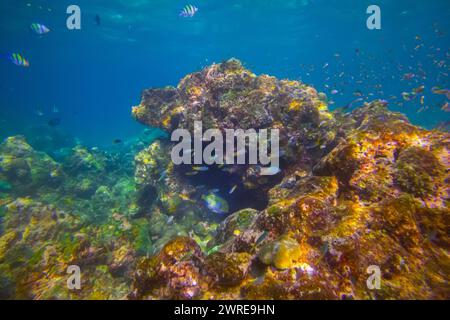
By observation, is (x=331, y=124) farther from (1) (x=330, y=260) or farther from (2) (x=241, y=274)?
(2) (x=241, y=274)

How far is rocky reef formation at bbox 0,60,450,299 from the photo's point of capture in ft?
10.6

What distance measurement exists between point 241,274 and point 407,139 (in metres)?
3.78

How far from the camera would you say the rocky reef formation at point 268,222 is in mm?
3227

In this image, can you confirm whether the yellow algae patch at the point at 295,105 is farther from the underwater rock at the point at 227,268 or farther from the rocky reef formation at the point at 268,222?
the underwater rock at the point at 227,268

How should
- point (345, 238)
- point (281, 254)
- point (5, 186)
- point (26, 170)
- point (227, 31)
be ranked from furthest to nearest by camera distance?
point (227, 31) → point (26, 170) → point (5, 186) → point (345, 238) → point (281, 254)

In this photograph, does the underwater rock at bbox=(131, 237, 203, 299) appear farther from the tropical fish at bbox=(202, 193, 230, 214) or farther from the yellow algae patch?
the yellow algae patch

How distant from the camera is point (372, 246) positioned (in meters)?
3.31

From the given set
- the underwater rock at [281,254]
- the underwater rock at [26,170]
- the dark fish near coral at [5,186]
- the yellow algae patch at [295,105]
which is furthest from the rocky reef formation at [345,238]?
the dark fish near coral at [5,186]

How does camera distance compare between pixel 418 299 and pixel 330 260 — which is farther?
pixel 330 260

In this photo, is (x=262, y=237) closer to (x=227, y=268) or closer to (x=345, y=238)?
(x=227, y=268)

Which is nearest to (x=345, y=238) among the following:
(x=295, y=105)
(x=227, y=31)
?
(x=295, y=105)

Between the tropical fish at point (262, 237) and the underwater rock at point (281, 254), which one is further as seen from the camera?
the tropical fish at point (262, 237)

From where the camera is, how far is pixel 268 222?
4.09m
